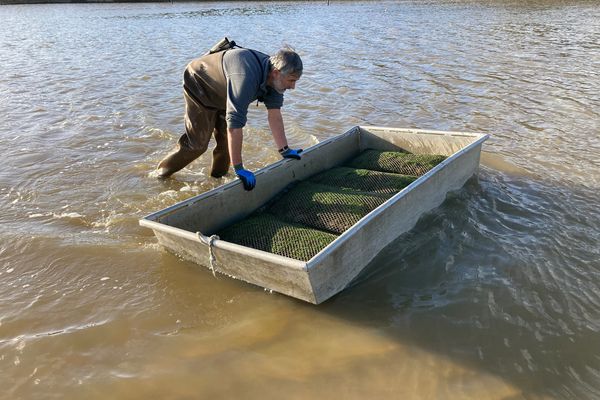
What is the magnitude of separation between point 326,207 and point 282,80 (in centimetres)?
113

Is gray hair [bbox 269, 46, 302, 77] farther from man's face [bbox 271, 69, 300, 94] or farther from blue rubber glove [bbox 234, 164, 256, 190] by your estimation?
blue rubber glove [bbox 234, 164, 256, 190]

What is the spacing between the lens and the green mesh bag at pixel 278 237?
3418mm

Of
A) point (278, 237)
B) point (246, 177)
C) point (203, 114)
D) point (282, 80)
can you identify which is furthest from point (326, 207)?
point (203, 114)

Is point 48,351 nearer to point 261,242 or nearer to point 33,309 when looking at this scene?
point 33,309

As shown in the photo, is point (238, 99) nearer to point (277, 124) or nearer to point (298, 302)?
point (277, 124)

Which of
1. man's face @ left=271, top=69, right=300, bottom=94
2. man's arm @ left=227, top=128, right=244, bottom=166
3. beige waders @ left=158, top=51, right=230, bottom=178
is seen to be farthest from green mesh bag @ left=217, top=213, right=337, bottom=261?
beige waders @ left=158, top=51, right=230, bottom=178

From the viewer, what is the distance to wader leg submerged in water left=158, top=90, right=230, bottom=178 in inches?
191

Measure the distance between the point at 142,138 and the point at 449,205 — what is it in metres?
4.79

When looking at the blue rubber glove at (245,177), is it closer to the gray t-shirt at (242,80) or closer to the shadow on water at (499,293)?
the gray t-shirt at (242,80)

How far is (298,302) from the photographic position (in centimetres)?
333

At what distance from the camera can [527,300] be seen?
3357 millimetres

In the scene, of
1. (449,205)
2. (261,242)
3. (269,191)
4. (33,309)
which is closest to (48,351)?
(33,309)

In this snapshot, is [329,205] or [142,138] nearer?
[329,205]

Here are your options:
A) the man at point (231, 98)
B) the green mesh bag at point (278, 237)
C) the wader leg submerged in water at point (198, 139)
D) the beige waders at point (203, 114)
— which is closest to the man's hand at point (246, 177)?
the man at point (231, 98)
